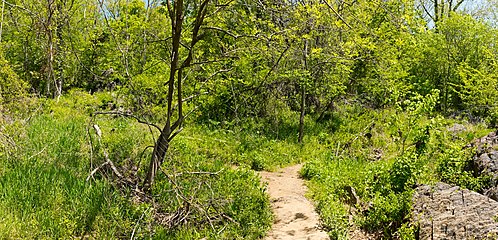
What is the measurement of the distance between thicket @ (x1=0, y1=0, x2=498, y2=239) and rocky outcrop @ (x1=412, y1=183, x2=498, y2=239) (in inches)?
8.1

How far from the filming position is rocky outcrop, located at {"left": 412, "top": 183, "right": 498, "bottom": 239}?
179 inches

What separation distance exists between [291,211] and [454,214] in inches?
83.3

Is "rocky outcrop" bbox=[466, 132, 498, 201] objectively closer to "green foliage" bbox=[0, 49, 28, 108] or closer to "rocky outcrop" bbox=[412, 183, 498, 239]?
"rocky outcrop" bbox=[412, 183, 498, 239]

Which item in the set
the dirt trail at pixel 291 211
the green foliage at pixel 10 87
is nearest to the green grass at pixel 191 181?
the dirt trail at pixel 291 211

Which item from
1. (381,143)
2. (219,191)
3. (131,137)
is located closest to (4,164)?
(131,137)

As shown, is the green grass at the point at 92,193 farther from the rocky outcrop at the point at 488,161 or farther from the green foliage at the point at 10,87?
the rocky outcrop at the point at 488,161

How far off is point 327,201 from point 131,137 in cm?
355

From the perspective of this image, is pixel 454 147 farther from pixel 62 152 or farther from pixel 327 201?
pixel 62 152

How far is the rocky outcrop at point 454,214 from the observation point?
4539 millimetres

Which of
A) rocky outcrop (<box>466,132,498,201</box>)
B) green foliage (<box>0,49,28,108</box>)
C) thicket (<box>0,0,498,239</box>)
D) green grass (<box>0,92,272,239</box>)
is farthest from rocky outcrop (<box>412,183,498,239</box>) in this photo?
green foliage (<box>0,49,28,108</box>)

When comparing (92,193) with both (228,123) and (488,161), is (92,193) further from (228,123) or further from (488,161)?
(488,161)

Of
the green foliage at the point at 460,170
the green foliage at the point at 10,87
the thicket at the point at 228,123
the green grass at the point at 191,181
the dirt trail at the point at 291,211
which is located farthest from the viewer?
the green foliage at the point at 10,87

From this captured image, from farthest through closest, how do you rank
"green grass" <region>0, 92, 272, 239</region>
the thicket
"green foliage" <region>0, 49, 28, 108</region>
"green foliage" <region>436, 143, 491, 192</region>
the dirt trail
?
1. "green foliage" <region>0, 49, 28, 108</region>
2. "green foliage" <region>436, 143, 491, 192</region>
3. the dirt trail
4. the thicket
5. "green grass" <region>0, 92, 272, 239</region>

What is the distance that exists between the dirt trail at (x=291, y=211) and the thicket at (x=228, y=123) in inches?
7.6
